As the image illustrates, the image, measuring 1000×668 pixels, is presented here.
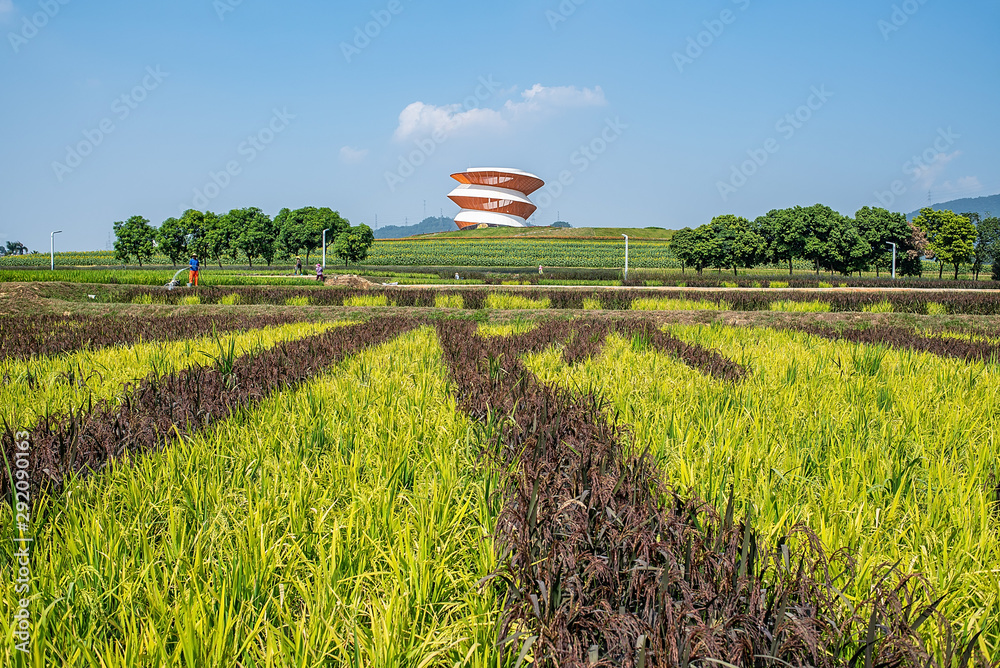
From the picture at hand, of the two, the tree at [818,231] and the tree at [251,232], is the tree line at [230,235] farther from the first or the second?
the tree at [818,231]

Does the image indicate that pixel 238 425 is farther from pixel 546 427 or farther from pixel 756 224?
pixel 756 224

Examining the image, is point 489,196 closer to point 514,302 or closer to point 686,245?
point 686,245

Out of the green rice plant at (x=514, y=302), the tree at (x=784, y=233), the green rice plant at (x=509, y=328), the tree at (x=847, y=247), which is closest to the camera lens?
the green rice plant at (x=509, y=328)

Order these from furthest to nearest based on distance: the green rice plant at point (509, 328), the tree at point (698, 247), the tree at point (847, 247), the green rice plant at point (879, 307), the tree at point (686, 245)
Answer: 1. the tree at point (686, 245)
2. the tree at point (698, 247)
3. the tree at point (847, 247)
4. the green rice plant at point (879, 307)
5. the green rice plant at point (509, 328)

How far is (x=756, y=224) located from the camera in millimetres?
63219

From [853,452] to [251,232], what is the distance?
265ft

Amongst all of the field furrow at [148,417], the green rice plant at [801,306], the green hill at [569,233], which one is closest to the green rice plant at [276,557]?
the field furrow at [148,417]

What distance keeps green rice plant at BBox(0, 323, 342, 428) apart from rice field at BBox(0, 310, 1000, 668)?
0.08 m

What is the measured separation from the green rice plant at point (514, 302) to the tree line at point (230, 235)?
54.8 m

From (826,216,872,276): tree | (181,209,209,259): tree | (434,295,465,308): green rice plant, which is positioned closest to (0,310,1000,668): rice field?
(434,295,465,308): green rice plant

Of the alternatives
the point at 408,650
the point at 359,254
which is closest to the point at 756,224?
the point at 359,254

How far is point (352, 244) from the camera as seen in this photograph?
66812 millimetres

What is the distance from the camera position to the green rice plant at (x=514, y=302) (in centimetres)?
1588

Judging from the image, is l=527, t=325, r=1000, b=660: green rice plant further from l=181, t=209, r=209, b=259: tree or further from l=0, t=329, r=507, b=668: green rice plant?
l=181, t=209, r=209, b=259: tree
